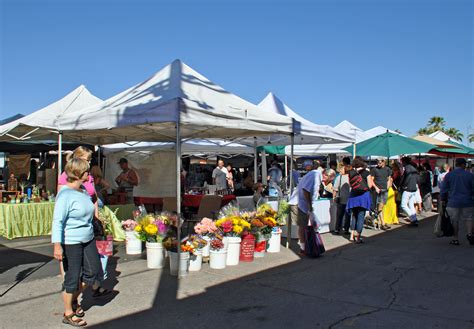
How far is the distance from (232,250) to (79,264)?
298cm

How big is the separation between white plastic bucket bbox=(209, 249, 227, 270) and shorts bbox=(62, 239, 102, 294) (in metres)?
2.38

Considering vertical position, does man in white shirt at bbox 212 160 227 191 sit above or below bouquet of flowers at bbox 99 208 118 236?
above

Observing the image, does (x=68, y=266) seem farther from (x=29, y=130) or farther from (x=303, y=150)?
(x=303, y=150)

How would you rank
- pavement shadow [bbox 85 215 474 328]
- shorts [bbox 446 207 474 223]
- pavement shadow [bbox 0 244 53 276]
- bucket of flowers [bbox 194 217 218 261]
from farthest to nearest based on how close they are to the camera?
shorts [bbox 446 207 474 223] → pavement shadow [bbox 0 244 53 276] → bucket of flowers [bbox 194 217 218 261] → pavement shadow [bbox 85 215 474 328]

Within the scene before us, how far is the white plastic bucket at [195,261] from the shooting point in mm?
6117

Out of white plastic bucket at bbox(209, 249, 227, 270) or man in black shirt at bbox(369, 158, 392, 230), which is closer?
white plastic bucket at bbox(209, 249, 227, 270)

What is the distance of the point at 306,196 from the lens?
7074 mm

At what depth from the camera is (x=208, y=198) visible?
30.7 ft

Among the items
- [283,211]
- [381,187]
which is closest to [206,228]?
[283,211]

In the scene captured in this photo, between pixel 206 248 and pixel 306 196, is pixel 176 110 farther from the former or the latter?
pixel 306 196

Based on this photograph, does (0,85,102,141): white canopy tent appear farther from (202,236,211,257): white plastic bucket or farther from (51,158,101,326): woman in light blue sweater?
(51,158,101,326): woman in light blue sweater

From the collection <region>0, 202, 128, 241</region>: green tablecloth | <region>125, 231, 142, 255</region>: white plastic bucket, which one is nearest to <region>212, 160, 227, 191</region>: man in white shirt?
<region>0, 202, 128, 241</region>: green tablecloth

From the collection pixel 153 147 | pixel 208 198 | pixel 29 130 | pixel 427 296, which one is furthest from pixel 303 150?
pixel 427 296

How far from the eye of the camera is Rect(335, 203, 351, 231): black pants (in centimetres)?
970
